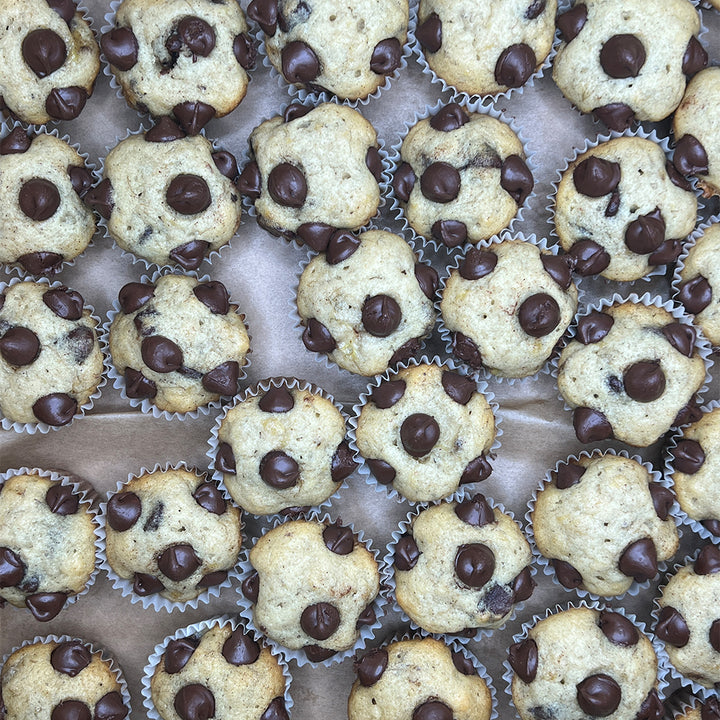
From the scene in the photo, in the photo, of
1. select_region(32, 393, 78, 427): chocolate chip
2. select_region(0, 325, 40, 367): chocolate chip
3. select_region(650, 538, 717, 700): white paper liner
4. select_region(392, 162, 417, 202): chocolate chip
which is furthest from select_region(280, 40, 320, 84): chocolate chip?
select_region(650, 538, 717, 700): white paper liner

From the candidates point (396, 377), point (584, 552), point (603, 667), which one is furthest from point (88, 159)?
point (603, 667)

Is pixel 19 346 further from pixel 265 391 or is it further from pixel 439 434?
pixel 439 434

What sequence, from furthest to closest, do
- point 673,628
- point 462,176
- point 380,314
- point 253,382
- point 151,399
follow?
1. point 253,382
2. point 151,399
3. point 673,628
4. point 462,176
5. point 380,314

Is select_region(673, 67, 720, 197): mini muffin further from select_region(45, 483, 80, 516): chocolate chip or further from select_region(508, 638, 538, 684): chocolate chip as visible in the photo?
select_region(45, 483, 80, 516): chocolate chip

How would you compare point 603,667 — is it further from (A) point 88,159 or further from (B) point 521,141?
(A) point 88,159

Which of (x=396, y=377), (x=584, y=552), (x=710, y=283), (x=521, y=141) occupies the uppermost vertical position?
(x=521, y=141)

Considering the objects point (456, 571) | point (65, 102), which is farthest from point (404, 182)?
point (456, 571)
